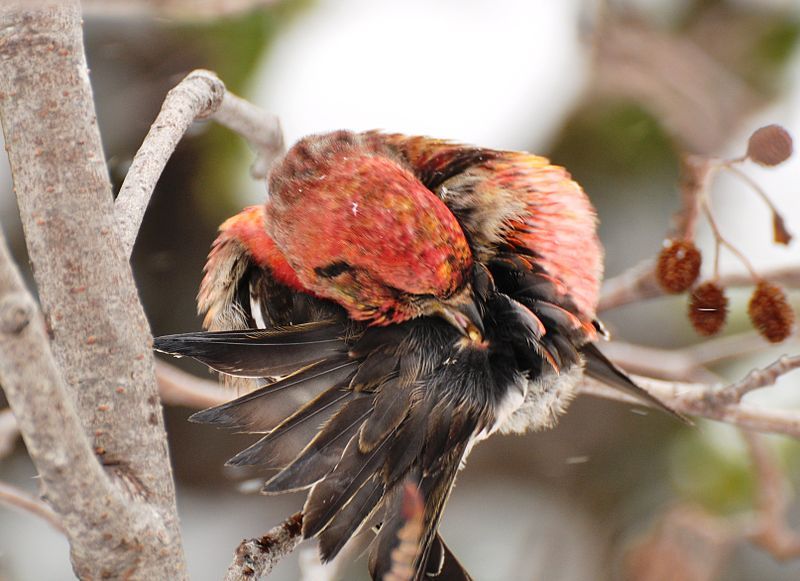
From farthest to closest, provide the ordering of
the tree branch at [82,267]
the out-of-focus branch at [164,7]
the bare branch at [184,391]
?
Answer: the bare branch at [184,391] → the out-of-focus branch at [164,7] → the tree branch at [82,267]

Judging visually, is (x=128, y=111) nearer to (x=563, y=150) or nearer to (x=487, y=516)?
(x=563, y=150)

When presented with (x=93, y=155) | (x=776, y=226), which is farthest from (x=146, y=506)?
(x=776, y=226)

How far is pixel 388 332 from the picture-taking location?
74cm

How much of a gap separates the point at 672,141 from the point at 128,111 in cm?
116

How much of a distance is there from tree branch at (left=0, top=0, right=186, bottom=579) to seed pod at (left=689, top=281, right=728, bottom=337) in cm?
60

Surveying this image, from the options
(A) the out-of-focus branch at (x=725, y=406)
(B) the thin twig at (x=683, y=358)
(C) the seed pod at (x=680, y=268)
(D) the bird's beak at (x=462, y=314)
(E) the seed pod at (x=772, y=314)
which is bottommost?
(B) the thin twig at (x=683, y=358)

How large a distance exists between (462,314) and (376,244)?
0.31 ft

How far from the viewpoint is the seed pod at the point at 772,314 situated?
873mm

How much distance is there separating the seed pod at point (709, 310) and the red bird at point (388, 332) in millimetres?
106

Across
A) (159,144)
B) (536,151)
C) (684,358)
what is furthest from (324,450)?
(536,151)

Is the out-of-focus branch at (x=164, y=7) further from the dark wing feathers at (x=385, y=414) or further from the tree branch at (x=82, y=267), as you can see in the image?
the dark wing feathers at (x=385, y=414)

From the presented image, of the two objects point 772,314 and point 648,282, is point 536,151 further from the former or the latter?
point 772,314

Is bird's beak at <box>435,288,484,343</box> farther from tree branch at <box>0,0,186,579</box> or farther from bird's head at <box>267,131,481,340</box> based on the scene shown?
tree branch at <box>0,0,186,579</box>

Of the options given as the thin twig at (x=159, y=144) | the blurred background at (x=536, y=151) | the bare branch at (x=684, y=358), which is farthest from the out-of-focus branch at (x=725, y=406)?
the blurred background at (x=536, y=151)
